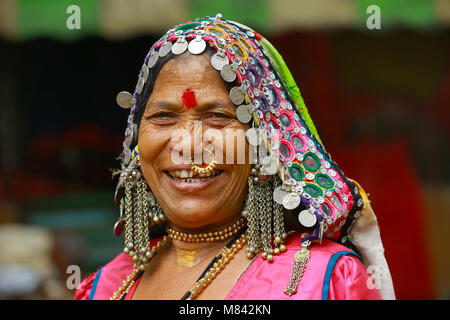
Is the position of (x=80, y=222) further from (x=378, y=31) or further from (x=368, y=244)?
(x=368, y=244)

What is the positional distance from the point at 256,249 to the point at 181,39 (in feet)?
2.59

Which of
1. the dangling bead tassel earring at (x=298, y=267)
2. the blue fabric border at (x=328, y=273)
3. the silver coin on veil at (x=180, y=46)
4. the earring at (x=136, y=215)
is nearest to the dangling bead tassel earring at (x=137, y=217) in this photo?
the earring at (x=136, y=215)

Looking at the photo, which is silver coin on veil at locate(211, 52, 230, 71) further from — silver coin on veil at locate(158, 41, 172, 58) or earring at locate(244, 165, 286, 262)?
earring at locate(244, 165, 286, 262)

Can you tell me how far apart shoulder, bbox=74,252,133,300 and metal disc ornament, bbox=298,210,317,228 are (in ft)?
2.93

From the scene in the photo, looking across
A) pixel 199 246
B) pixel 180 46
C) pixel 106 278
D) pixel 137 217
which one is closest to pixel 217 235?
pixel 199 246

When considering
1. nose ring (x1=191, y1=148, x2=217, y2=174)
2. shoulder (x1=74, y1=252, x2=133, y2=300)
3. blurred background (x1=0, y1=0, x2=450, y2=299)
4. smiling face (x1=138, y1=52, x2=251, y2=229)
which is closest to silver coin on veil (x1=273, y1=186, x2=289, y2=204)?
smiling face (x1=138, y1=52, x2=251, y2=229)

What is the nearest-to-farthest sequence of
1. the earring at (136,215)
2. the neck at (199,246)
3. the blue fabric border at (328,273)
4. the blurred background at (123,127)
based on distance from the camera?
the blue fabric border at (328,273)
the neck at (199,246)
the earring at (136,215)
the blurred background at (123,127)

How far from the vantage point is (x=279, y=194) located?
8.43ft

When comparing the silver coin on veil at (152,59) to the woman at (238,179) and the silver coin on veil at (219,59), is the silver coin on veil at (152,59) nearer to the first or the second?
the woman at (238,179)

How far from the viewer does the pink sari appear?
2424 mm

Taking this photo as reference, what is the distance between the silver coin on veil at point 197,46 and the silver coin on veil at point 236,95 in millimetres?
181

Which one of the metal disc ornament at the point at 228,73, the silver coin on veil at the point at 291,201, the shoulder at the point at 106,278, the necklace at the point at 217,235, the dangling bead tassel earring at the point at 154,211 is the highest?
the metal disc ornament at the point at 228,73

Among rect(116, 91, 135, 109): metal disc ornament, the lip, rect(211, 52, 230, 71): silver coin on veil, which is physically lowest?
the lip

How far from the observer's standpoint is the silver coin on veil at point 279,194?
2562 mm
